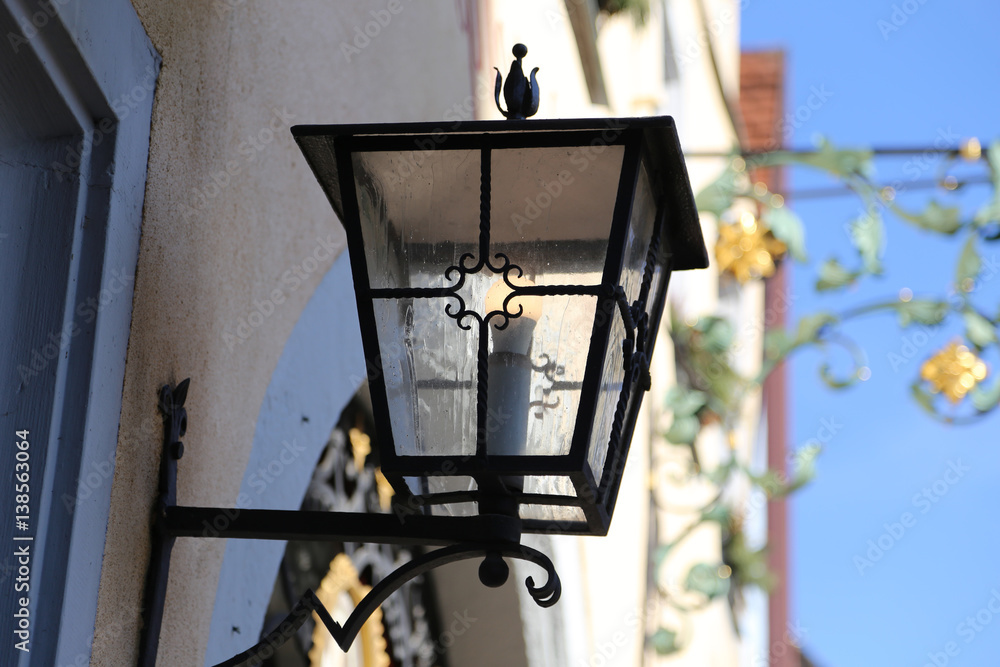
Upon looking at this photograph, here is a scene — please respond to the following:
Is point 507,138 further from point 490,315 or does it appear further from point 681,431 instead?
point 681,431

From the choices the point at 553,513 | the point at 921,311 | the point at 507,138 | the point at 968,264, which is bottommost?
the point at 553,513

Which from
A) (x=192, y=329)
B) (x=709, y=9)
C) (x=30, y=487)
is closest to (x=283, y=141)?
(x=192, y=329)

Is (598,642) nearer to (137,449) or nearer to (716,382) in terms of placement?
(716,382)

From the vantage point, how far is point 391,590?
4.99 ft

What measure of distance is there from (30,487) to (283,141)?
3.49 ft

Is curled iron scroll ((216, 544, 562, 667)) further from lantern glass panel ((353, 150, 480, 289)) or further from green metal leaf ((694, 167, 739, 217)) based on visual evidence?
green metal leaf ((694, 167, 739, 217))

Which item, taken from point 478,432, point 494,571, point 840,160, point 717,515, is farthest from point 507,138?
point 717,515

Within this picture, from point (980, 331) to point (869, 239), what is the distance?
21.5 inches

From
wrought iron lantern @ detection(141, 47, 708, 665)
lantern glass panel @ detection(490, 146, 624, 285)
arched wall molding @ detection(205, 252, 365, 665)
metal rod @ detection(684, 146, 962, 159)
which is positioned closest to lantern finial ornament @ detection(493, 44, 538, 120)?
wrought iron lantern @ detection(141, 47, 708, 665)

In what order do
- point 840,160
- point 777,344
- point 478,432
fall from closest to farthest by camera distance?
point 478,432
point 840,160
point 777,344

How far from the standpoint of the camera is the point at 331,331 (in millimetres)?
2395

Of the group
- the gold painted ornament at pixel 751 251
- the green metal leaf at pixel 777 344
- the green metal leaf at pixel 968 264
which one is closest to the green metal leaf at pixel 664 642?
the green metal leaf at pixel 777 344

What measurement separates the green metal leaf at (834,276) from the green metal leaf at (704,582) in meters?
1.30

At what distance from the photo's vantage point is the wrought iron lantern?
145 cm
